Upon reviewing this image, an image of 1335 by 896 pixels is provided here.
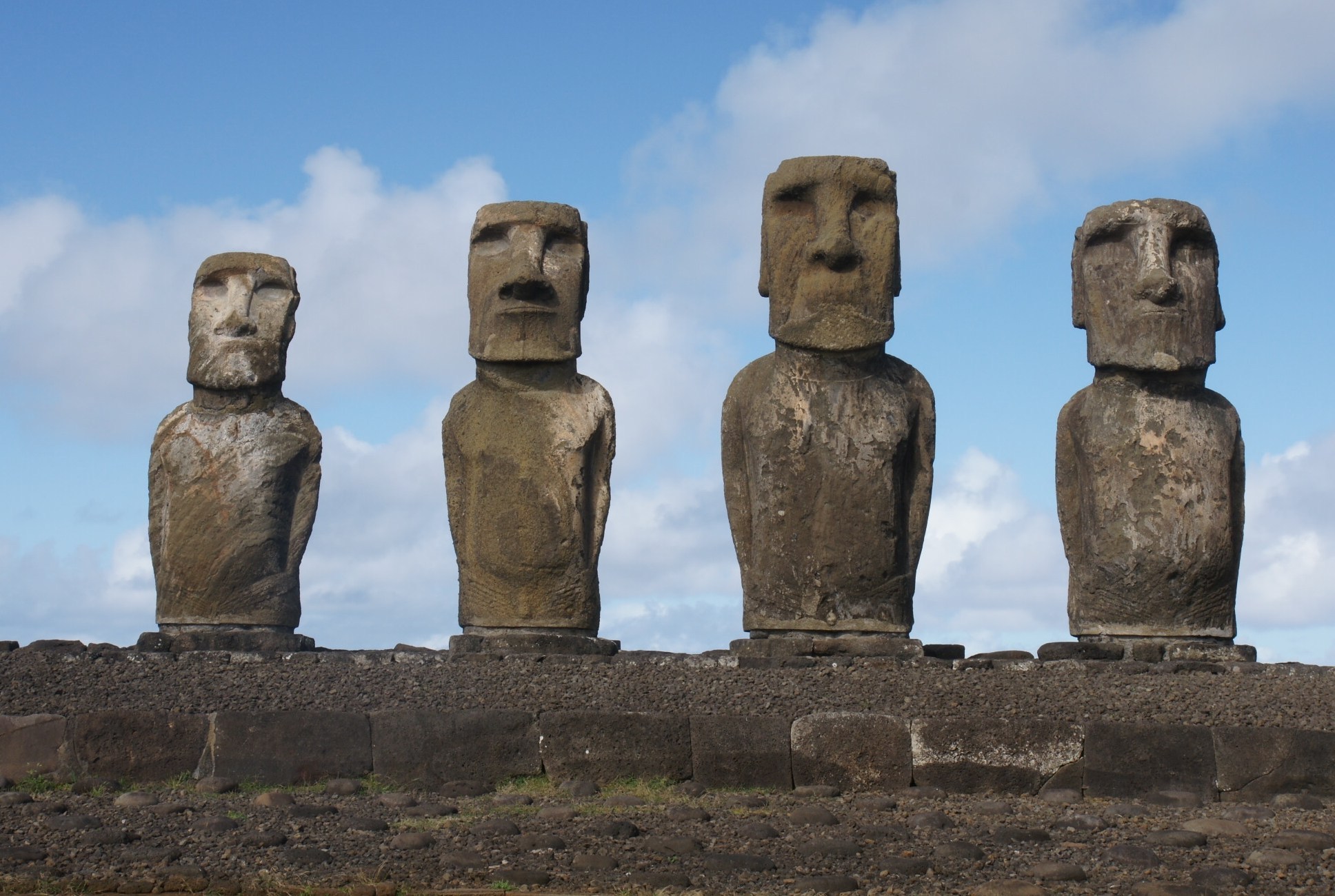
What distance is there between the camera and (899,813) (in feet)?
30.1

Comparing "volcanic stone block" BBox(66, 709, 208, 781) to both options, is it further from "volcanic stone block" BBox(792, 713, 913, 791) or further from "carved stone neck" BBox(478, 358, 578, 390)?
"volcanic stone block" BBox(792, 713, 913, 791)

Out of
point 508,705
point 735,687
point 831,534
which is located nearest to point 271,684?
point 508,705

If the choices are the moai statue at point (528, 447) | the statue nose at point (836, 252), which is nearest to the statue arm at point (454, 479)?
the moai statue at point (528, 447)

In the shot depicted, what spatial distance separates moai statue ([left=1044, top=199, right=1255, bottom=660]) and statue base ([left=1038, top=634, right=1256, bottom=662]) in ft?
0.03

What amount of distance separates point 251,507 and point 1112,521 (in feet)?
16.6

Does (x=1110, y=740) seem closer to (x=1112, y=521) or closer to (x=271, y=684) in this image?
(x=1112, y=521)

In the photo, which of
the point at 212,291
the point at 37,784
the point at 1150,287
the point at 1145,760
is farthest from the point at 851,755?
the point at 212,291

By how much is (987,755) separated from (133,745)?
4.36 meters

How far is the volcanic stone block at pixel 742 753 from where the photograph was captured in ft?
33.0

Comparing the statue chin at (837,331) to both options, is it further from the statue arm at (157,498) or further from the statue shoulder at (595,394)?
the statue arm at (157,498)

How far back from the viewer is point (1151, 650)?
439 inches

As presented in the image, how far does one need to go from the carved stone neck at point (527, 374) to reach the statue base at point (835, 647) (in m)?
1.92

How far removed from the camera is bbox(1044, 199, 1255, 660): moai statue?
11.3m

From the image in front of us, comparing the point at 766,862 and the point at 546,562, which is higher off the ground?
the point at 546,562
